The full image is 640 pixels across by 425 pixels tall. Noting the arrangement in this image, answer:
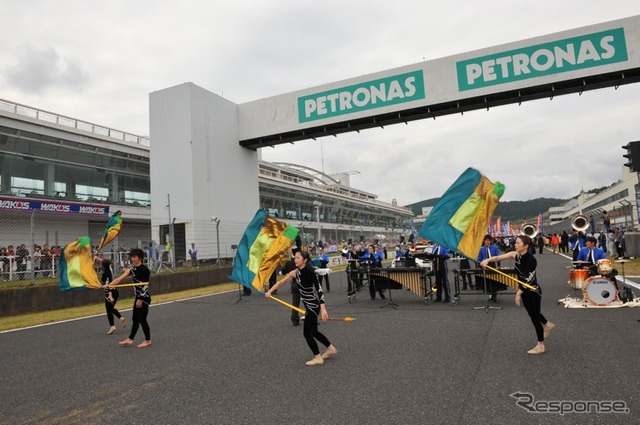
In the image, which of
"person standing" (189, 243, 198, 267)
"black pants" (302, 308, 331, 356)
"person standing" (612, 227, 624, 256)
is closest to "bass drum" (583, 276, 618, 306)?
"black pants" (302, 308, 331, 356)

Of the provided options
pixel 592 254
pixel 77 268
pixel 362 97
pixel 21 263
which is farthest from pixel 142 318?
pixel 362 97

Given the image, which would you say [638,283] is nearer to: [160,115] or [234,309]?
[234,309]

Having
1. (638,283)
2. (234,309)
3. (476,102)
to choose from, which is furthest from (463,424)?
(476,102)

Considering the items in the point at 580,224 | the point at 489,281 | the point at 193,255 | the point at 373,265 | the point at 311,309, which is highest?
the point at 580,224

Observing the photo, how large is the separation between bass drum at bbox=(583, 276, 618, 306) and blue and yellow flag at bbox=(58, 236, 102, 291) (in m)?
11.2

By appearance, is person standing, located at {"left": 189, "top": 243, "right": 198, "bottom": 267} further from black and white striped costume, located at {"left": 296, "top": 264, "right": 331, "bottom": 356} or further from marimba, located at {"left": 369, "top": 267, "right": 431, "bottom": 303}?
black and white striped costume, located at {"left": 296, "top": 264, "right": 331, "bottom": 356}

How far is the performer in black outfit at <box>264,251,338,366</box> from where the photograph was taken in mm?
6223

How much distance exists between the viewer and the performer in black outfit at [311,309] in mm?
6223

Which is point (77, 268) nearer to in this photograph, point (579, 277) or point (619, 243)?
point (579, 277)

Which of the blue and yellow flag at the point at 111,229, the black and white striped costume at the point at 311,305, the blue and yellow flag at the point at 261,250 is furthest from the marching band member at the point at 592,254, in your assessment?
the blue and yellow flag at the point at 111,229

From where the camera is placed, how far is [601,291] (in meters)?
9.69

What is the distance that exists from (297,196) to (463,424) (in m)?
55.6

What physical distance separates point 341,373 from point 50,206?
2274 cm

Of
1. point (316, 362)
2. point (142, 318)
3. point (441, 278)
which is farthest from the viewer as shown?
point (441, 278)
